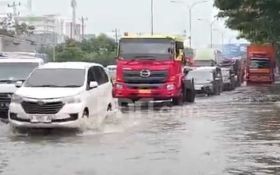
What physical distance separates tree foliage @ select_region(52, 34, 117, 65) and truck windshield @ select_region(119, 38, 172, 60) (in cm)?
4799

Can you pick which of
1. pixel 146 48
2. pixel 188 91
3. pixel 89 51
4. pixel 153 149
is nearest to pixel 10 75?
pixel 146 48

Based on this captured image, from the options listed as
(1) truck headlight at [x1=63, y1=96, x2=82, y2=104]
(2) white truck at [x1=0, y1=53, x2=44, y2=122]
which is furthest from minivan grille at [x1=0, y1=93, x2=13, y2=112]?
(1) truck headlight at [x1=63, y1=96, x2=82, y2=104]

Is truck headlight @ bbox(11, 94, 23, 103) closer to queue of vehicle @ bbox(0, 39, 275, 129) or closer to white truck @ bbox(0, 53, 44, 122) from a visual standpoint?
queue of vehicle @ bbox(0, 39, 275, 129)

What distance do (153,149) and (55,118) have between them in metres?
3.25

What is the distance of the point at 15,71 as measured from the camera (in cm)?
2102

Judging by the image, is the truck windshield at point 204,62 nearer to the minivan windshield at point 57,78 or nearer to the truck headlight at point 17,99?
the minivan windshield at point 57,78

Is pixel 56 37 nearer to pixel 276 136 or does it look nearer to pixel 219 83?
pixel 219 83

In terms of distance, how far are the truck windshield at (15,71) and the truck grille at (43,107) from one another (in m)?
5.67

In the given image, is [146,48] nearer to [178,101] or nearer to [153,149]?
[178,101]

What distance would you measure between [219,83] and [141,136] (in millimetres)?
25494

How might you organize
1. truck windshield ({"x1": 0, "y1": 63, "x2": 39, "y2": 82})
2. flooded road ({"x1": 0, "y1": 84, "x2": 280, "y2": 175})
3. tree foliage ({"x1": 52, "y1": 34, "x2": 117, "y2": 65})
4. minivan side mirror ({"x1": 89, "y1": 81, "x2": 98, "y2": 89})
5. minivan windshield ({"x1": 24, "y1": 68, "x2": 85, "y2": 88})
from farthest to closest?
tree foliage ({"x1": 52, "y1": 34, "x2": 117, "y2": 65}), truck windshield ({"x1": 0, "y1": 63, "x2": 39, "y2": 82}), minivan side mirror ({"x1": 89, "y1": 81, "x2": 98, "y2": 89}), minivan windshield ({"x1": 24, "y1": 68, "x2": 85, "y2": 88}), flooded road ({"x1": 0, "y1": 84, "x2": 280, "y2": 175})

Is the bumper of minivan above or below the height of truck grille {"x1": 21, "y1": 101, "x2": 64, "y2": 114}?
below

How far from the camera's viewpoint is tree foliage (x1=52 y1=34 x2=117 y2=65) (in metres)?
75.4

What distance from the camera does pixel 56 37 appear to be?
114 meters
